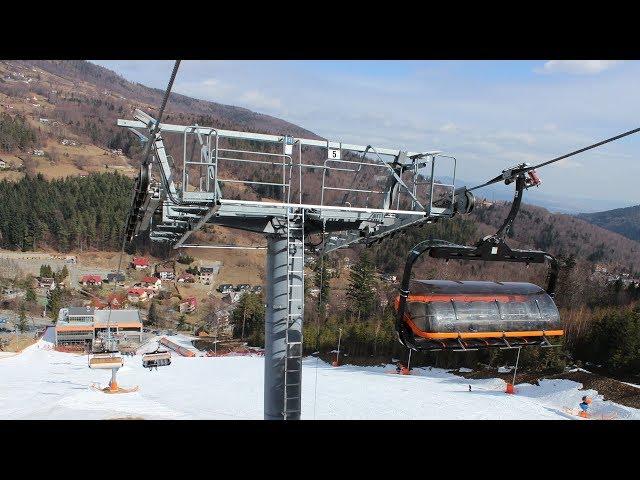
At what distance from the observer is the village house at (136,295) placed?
6700 centimetres

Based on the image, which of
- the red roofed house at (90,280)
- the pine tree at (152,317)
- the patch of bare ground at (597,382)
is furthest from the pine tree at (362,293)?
the red roofed house at (90,280)

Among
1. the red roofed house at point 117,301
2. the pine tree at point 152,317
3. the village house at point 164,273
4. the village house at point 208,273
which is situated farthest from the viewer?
the village house at point 164,273

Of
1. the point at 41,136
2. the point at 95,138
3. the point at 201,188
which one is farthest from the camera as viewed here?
the point at 95,138

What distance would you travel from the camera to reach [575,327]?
3097cm

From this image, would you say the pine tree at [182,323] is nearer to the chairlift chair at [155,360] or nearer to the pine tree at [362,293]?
the pine tree at [362,293]

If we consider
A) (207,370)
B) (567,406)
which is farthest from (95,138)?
(567,406)

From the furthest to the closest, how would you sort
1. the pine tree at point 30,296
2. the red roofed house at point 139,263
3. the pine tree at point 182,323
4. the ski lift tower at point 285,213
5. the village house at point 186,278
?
the red roofed house at point 139,263
the village house at point 186,278
the pine tree at point 30,296
the pine tree at point 182,323
the ski lift tower at point 285,213

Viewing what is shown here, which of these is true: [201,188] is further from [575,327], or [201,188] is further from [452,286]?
[575,327]

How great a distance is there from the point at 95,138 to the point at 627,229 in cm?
13407

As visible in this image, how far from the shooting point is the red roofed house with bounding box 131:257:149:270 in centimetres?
8150

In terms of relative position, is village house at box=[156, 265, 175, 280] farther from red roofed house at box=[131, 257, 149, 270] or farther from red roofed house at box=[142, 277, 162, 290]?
red roofed house at box=[131, 257, 149, 270]

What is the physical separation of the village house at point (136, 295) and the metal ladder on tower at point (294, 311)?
6359cm

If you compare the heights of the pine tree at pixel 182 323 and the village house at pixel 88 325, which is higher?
the village house at pixel 88 325
